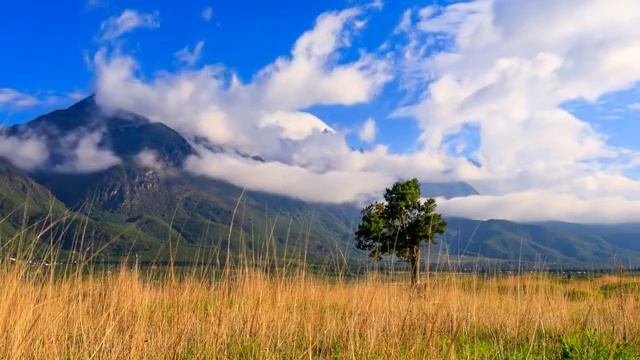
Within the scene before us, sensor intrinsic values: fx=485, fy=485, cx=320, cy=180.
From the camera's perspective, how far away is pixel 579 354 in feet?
21.4

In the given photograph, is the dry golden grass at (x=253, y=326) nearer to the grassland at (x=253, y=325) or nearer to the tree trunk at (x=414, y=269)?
the grassland at (x=253, y=325)

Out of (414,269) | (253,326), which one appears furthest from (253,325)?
(414,269)

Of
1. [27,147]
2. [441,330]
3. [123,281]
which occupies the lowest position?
[441,330]

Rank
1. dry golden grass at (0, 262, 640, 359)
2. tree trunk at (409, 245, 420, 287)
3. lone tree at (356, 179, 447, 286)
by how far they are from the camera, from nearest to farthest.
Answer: dry golden grass at (0, 262, 640, 359) < tree trunk at (409, 245, 420, 287) < lone tree at (356, 179, 447, 286)

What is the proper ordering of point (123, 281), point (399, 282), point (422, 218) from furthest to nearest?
1. point (422, 218)
2. point (399, 282)
3. point (123, 281)

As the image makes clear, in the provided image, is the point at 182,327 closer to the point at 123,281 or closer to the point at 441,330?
the point at 123,281

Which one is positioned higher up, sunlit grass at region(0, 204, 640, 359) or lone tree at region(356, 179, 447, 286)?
lone tree at region(356, 179, 447, 286)

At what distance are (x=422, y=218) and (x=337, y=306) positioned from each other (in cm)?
3192

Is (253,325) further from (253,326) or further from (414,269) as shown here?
(414,269)

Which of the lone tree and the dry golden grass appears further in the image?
the lone tree

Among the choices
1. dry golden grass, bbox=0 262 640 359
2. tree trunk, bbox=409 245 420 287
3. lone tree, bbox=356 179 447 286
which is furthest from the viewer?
lone tree, bbox=356 179 447 286

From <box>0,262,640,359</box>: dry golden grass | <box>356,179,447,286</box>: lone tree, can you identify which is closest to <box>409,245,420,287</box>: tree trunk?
<box>0,262,640,359</box>: dry golden grass

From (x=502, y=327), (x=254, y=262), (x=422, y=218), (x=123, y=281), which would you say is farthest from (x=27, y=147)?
(x=422, y=218)

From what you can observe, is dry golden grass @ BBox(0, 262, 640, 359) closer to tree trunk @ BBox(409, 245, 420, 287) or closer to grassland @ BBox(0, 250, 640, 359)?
grassland @ BBox(0, 250, 640, 359)
